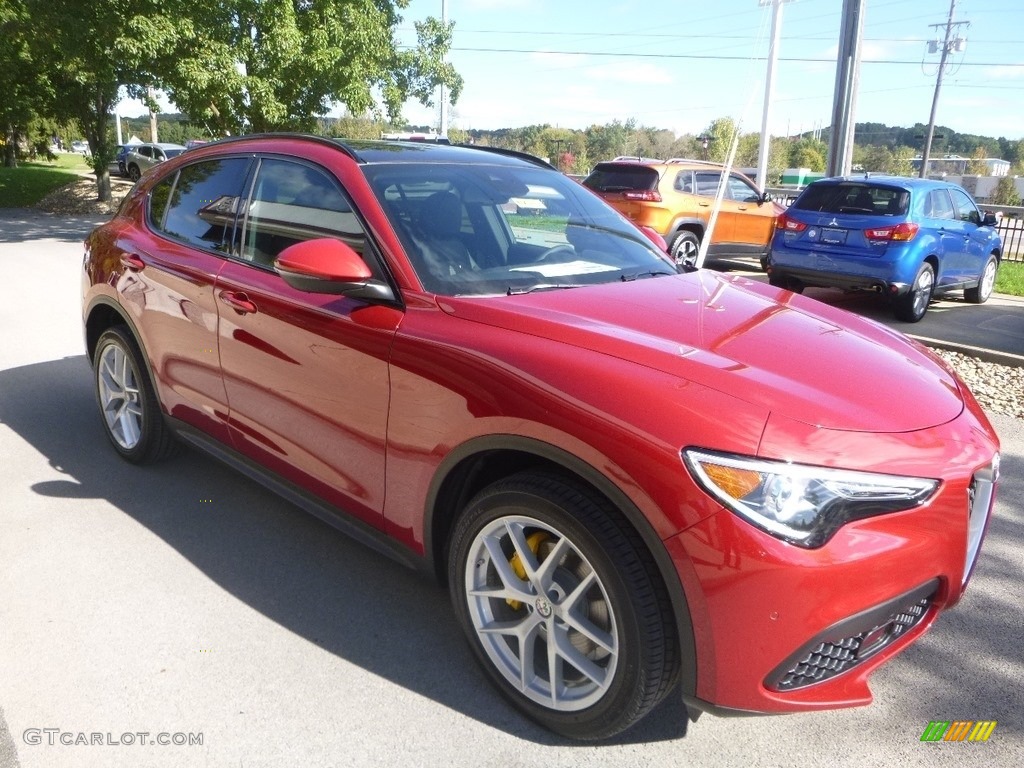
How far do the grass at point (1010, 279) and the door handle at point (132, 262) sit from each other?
11.7 metres

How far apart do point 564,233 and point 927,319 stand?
7909 millimetres

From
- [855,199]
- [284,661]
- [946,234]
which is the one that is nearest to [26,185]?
[855,199]

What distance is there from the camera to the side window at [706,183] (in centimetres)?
1290

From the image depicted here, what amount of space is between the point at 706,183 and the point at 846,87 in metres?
2.38

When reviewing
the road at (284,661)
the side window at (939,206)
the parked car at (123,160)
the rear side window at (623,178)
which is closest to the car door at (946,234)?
the side window at (939,206)

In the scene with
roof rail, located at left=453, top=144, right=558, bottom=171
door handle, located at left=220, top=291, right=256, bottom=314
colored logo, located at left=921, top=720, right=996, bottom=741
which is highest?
roof rail, located at left=453, top=144, right=558, bottom=171

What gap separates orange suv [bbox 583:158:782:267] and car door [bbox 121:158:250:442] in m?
8.54

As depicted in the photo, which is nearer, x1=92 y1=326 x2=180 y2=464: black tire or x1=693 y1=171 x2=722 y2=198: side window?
x1=92 y1=326 x2=180 y2=464: black tire

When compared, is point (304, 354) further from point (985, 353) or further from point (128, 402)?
point (985, 353)

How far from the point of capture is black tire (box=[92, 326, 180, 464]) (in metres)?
4.33

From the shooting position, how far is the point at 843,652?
2.18 meters

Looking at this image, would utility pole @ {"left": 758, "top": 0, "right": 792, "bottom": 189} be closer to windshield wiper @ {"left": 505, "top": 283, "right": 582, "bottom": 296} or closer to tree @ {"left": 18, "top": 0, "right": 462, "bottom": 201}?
tree @ {"left": 18, "top": 0, "right": 462, "bottom": 201}

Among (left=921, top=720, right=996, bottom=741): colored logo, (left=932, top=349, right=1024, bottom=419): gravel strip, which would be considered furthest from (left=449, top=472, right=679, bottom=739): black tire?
(left=932, top=349, right=1024, bottom=419): gravel strip

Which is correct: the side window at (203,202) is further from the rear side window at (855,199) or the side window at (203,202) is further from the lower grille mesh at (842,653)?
the rear side window at (855,199)
